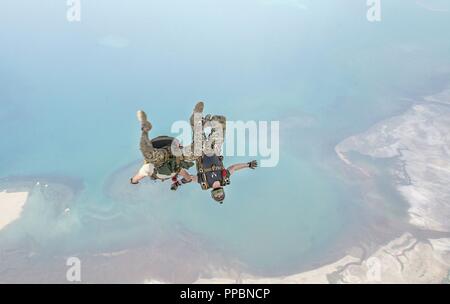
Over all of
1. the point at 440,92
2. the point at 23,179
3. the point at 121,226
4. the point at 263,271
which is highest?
the point at 440,92

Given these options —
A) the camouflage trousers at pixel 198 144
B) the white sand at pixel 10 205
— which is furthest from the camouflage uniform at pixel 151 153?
the white sand at pixel 10 205

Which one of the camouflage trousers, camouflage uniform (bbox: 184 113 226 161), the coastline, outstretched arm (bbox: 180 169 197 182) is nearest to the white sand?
the coastline

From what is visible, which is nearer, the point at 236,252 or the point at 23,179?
the point at 236,252

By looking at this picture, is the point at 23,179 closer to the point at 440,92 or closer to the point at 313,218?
the point at 313,218

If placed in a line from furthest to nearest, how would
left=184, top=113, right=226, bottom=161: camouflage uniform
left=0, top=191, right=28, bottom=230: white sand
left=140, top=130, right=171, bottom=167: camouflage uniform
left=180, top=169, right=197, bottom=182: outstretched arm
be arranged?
left=0, top=191, right=28, bottom=230: white sand, left=180, top=169, right=197, bottom=182: outstretched arm, left=184, top=113, right=226, bottom=161: camouflage uniform, left=140, top=130, right=171, bottom=167: camouflage uniform

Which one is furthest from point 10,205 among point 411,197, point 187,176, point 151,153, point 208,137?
point 411,197

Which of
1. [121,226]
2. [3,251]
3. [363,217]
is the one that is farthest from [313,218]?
[3,251]

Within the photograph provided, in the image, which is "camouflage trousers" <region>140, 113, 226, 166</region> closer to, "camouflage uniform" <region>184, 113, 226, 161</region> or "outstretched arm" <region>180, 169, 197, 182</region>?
"camouflage uniform" <region>184, 113, 226, 161</region>

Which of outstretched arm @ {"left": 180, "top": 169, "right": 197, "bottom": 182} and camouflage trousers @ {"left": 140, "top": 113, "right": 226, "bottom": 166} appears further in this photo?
outstretched arm @ {"left": 180, "top": 169, "right": 197, "bottom": 182}

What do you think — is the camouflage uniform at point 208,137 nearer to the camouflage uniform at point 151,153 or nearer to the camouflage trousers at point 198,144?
the camouflage trousers at point 198,144
